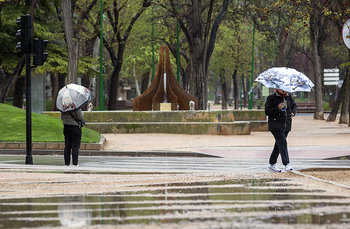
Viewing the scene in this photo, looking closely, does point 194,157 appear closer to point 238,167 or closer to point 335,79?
point 238,167

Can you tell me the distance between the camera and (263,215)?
5531 millimetres

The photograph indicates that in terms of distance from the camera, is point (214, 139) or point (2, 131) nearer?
point (2, 131)

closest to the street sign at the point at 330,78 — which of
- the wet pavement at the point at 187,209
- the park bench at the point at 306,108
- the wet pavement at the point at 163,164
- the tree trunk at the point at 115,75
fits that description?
the park bench at the point at 306,108

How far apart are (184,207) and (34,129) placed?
1246 centimetres

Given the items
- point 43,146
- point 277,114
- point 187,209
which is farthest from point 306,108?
point 187,209

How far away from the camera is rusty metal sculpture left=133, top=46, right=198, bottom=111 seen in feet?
88.8

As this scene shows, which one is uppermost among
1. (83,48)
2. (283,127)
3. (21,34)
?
(83,48)

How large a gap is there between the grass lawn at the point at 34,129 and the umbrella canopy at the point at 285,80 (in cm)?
744

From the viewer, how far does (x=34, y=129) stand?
17.5 m

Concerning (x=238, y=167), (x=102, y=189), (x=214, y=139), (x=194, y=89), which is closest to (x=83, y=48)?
(x=194, y=89)

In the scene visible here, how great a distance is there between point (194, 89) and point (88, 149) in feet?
49.4

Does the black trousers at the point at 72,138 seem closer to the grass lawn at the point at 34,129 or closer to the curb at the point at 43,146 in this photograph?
the curb at the point at 43,146

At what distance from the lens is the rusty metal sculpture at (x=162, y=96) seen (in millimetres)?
27062

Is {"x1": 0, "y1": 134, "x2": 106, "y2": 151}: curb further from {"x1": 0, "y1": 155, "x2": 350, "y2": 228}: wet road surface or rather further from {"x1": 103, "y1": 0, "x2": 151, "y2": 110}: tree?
{"x1": 103, "y1": 0, "x2": 151, "y2": 110}: tree
